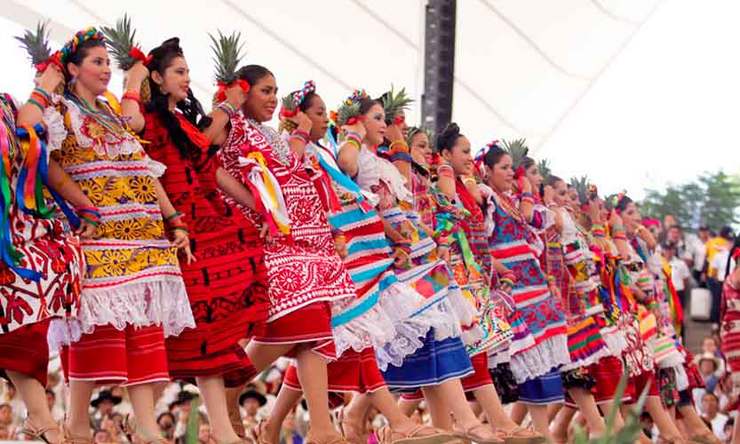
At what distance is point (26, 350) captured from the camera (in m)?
4.33

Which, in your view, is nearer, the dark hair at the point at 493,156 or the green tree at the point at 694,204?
the dark hair at the point at 493,156

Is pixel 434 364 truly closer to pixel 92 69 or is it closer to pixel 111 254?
pixel 111 254

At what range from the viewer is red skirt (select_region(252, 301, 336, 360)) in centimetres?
489

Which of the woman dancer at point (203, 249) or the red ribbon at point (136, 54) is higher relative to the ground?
the red ribbon at point (136, 54)

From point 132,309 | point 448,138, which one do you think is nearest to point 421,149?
point 448,138

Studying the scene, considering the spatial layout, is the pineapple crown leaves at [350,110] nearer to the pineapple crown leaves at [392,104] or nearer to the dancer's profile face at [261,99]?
the pineapple crown leaves at [392,104]

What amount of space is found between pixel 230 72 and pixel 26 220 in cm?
118

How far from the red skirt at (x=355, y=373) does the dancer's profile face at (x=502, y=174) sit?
1.64 metres

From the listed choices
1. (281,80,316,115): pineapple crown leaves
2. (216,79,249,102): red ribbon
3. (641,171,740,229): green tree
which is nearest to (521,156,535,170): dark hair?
(281,80,316,115): pineapple crown leaves

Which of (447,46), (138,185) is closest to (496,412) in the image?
(138,185)

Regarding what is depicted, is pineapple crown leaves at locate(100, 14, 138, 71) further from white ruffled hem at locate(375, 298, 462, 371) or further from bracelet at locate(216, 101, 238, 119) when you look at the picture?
white ruffled hem at locate(375, 298, 462, 371)

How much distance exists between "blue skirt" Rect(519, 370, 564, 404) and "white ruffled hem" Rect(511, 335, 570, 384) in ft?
0.15

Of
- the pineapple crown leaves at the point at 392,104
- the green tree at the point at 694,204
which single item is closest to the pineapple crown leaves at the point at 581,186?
the pineapple crown leaves at the point at 392,104

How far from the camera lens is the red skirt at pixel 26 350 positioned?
427 cm
